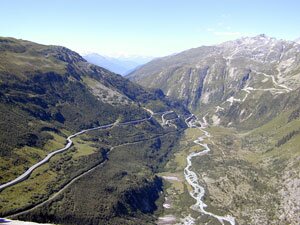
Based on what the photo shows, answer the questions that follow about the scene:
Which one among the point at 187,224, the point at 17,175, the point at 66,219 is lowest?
the point at 187,224

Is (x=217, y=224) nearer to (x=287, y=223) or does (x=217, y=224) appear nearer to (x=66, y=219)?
(x=287, y=223)

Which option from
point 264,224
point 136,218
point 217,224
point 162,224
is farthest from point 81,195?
point 264,224

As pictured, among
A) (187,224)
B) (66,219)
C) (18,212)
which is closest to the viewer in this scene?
(18,212)

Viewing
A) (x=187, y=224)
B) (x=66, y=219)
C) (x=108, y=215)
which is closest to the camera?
(x=66, y=219)

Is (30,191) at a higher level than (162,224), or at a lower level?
higher

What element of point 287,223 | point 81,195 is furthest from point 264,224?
point 81,195

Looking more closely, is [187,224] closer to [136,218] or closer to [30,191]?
[136,218]

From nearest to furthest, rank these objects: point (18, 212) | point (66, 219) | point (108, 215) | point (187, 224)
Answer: point (18, 212) < point (66, 219) < point (108, 215) < point (187, 224)

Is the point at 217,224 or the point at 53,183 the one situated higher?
the point at 53,183

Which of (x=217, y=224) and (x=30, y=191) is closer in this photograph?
(x=30, y=191)
